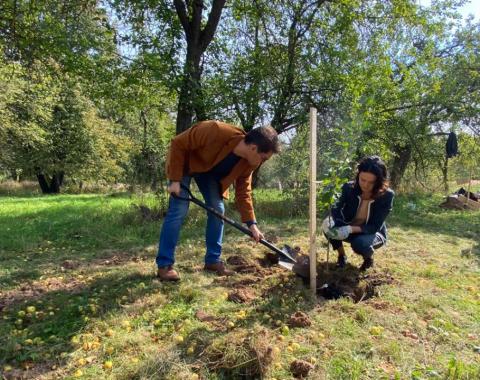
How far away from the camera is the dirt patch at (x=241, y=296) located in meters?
3.46

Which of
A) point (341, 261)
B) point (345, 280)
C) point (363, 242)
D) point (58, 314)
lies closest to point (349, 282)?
point (345, 280)

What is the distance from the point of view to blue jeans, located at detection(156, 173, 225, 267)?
12.4 ft

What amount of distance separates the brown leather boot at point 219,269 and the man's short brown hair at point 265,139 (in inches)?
58.0

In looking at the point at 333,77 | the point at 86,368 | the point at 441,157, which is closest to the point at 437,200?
the point at 441,157

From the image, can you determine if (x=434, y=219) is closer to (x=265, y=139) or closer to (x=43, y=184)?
(x=265, y=139)

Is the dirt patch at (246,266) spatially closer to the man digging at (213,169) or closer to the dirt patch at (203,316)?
the man digging at (213,169)

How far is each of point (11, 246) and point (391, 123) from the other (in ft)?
30.0

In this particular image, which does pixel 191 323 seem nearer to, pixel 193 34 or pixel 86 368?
pixel 86 368

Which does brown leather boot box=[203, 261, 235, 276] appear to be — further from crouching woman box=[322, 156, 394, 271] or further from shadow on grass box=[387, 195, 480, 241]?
shadow on grass box=[387, 195, 480, 241]

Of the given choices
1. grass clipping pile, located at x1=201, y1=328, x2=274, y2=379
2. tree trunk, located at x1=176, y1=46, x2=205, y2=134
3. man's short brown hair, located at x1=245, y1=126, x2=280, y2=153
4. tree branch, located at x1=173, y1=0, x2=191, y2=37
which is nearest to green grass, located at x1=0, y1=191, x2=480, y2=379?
grass clipping pile, located at x1=201, y1=328, x2=274, y2=379

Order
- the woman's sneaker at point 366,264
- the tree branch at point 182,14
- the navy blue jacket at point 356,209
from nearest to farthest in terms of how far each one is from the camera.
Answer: the navy blue jacket at point 356,209
the woman's sneaker at point 366,264
the tree branch at point 182,14

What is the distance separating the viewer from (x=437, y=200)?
39.2 ft

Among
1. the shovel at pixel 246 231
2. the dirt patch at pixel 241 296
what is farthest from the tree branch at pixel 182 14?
the dirt patch at pixel 241 296

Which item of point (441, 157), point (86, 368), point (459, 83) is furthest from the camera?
point (441, 157)
